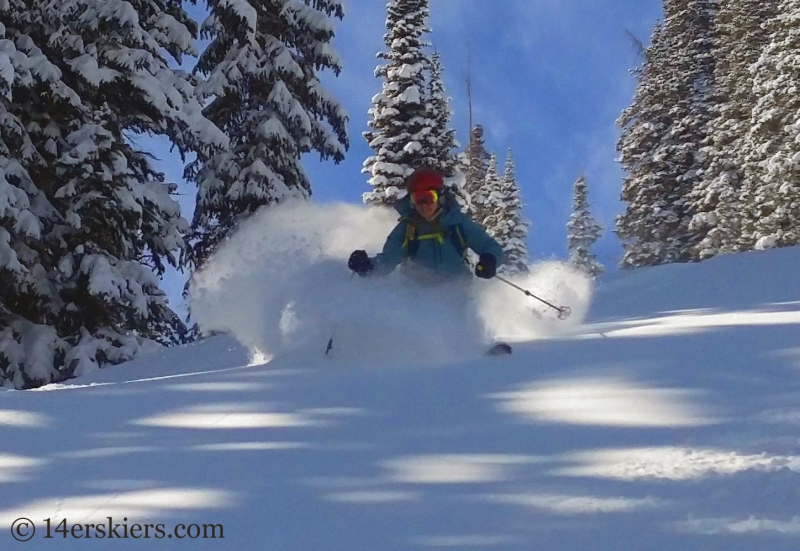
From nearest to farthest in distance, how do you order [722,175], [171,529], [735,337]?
[171,529]
[735,337]
[722,175]

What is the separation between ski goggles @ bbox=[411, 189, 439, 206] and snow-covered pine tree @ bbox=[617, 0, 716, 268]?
83.1 ft

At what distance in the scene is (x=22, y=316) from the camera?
1007 centimetres

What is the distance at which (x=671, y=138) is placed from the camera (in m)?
31.0

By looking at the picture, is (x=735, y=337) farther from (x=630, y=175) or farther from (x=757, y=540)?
(x=630, y=175)

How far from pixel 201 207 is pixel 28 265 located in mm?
4817

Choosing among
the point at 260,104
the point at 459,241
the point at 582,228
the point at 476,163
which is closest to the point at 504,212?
the point at 476,163

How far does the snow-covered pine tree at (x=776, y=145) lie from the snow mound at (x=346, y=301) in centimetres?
1545

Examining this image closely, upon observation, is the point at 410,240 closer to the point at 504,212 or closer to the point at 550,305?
the point at 550,305

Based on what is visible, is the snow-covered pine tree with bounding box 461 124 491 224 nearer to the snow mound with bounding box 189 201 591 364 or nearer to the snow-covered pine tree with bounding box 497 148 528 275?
the snow-covered pine tree with bounding box 497 148 528 275

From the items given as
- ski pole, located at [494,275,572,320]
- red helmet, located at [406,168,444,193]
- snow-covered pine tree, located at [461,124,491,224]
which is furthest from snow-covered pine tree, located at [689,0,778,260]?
red helmet, located at [406,168,444,193]

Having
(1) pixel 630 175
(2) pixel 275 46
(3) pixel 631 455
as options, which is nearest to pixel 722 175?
(1) pixel 630 175

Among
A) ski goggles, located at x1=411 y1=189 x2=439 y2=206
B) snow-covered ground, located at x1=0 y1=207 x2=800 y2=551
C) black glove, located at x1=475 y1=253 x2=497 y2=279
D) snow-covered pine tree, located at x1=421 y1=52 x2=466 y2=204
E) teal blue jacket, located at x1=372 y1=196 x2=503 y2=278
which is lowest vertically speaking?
snow-covered ground, located at x1=0 y1=207 x2=800 y2=551

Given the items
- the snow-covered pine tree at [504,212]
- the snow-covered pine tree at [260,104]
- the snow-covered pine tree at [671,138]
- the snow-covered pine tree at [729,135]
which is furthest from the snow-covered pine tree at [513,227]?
the snow-covered pine tree at [260,104]

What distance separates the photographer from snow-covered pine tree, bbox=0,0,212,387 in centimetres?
950
